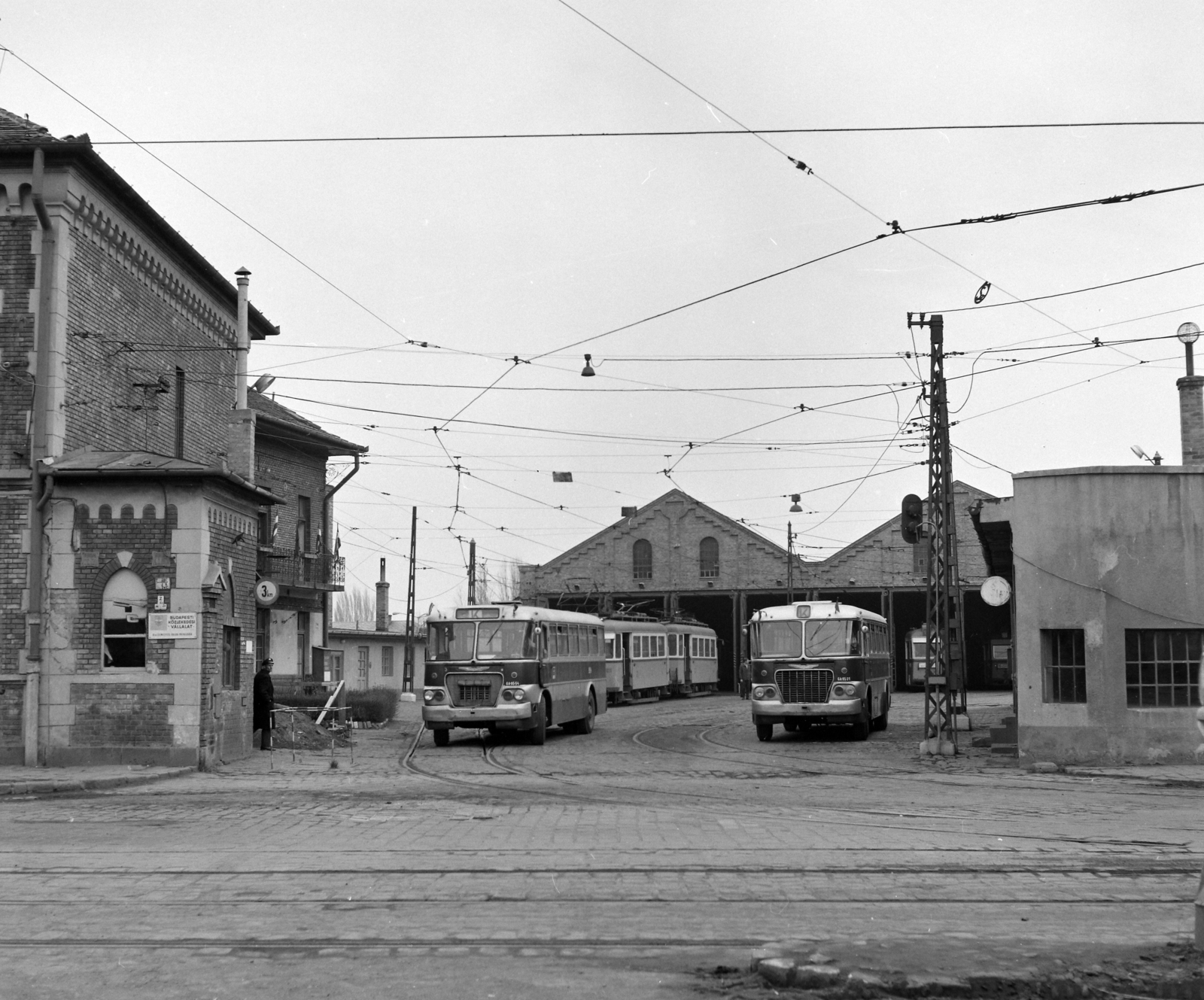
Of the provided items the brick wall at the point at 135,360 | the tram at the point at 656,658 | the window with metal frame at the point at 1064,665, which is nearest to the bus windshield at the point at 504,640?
the brick wall at the point at 135,360

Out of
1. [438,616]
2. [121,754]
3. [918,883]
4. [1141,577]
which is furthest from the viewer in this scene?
[438,616]

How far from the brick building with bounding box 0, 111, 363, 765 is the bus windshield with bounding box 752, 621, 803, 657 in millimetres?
11347

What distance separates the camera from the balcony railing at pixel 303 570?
1495 inches

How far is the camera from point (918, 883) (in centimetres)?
1023

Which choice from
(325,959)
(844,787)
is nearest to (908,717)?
(844,787)

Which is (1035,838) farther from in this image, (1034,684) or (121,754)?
(121,754)

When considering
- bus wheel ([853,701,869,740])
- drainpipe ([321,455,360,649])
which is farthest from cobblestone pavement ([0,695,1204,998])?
drainpipe ([321,455,360,649])

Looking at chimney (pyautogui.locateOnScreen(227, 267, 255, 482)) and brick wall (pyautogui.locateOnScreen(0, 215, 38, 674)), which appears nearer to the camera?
brick wall (pyautogui.locateOnScreen(0, 215, 38, 674))

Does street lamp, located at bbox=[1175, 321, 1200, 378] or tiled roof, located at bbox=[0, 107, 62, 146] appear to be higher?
tiled roof, located at bbox=[0, 107, 62, 146]

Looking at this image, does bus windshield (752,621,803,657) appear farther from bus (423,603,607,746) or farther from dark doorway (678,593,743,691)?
dark doorway (678,593,743,691)

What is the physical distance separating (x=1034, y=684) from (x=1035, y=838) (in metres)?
9.98

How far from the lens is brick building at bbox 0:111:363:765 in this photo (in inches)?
803

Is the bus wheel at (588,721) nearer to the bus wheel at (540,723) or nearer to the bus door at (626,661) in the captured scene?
the bus wheel at (540,723)

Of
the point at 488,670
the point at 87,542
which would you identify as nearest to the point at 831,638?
the point at 488,670
